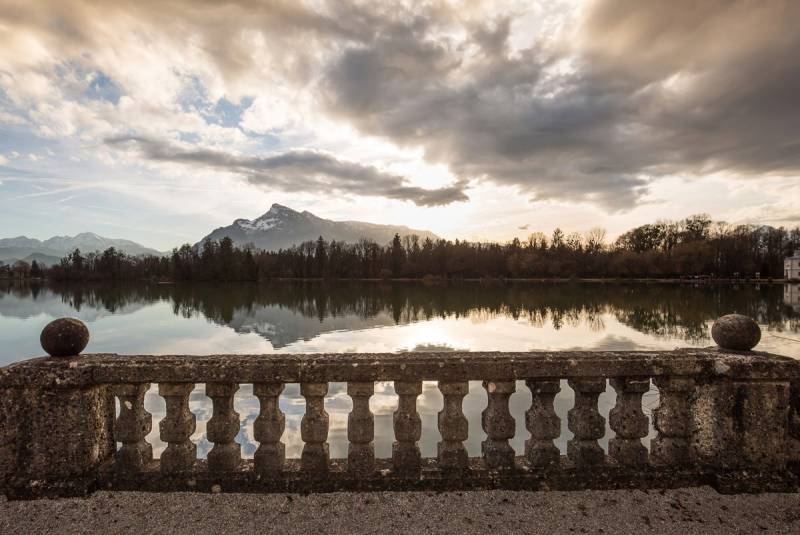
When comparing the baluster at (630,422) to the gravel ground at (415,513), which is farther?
the baluster at (630,422)

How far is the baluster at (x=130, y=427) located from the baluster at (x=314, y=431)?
1362 millimetres

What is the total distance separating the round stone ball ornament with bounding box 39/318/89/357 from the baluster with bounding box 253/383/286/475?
1.57m

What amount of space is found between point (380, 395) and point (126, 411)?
8.96 m

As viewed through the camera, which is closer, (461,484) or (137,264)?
(461,484)

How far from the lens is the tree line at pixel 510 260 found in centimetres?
9931

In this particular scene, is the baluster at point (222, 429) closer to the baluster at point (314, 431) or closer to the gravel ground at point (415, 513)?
the gravel ground at point (415, 513)

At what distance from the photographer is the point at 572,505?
132 inches

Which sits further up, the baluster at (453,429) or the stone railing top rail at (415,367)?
the stone railing top rail at (415,367)

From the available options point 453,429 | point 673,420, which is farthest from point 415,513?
point 673,420

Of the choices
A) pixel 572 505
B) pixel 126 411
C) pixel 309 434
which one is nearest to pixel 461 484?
pixel 572 505

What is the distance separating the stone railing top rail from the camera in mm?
3537

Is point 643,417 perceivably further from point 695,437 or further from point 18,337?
point 18,337

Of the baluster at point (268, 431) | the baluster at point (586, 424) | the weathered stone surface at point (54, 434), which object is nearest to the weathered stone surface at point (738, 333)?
the baluster at point (586, 424)

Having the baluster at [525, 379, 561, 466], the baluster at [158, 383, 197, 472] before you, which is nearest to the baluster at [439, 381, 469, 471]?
the baluster at [525, 379, 561, 466]
